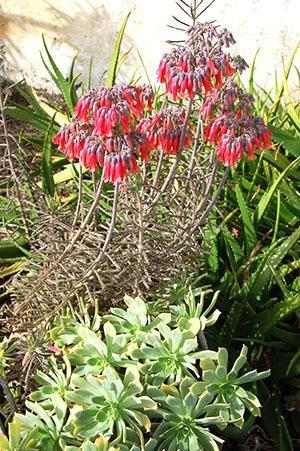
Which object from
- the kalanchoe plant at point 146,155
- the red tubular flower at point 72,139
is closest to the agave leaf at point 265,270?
the kalanchoe plant at point 146,155

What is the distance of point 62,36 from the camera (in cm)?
356

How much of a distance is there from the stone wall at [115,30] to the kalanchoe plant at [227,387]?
78.8 inches

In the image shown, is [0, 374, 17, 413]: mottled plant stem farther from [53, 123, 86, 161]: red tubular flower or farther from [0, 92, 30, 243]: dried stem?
[53, 123, 86, 161]: red tubular flower

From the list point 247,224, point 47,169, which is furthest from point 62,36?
point 247,224

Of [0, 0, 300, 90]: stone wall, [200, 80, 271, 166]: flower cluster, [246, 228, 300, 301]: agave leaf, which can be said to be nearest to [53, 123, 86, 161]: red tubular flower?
[200, 80, 271, 166]: flower cluster

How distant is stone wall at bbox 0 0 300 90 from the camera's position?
10.4 feet

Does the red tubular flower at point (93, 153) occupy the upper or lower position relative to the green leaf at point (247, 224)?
upper

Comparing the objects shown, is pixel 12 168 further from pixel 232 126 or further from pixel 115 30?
pixel 115 30

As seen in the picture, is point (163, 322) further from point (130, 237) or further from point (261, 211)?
point (261, 211)

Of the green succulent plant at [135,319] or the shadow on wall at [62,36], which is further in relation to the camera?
the shadow on wall at [62,36]

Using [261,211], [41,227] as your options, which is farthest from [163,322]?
[261,211]

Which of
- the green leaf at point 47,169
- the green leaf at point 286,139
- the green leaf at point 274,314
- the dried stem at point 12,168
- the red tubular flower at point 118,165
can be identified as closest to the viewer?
the red tubular flower at point 118,165

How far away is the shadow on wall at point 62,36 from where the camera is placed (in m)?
3.45

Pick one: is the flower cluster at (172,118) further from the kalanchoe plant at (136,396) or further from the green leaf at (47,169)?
the green leaf at (47,169)
